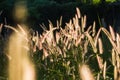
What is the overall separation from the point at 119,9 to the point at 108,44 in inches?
483

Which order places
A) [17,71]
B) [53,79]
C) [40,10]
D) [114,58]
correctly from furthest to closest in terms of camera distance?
1. [40,10]
2. [17,71]
3. [53,79]
4. [114,58]

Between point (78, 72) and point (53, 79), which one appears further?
point (53, 79)

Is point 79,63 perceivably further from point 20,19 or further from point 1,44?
point 20,19

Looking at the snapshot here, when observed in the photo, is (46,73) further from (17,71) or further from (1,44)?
(1,44)

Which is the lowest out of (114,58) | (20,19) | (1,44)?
(20,19)

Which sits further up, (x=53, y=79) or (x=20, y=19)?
(x=53, y=79)

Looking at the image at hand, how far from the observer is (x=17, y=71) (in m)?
4.07

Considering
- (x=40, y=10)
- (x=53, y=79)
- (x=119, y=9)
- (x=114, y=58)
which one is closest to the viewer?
(x=114, y=58)

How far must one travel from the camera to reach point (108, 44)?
16.6ft

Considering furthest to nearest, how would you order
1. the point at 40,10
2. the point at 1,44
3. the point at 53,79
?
the point at 40,10 < the point at 1,44 < the point at 53,79

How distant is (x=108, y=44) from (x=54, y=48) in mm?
1301

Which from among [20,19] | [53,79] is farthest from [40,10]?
[53,79]

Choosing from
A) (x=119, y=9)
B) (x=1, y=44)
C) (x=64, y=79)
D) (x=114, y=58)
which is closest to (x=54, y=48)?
(x=64, y=79)

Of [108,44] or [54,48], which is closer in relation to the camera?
[54,48]
